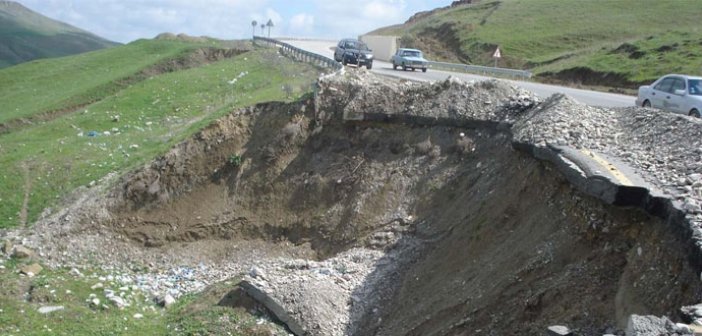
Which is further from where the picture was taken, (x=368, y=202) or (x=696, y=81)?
(x=696, y=81)

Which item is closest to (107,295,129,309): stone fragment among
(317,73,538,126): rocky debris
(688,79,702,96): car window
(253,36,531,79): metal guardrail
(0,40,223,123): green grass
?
(317,73,538,126): rocky debris

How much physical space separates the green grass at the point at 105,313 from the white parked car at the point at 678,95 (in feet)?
41.0

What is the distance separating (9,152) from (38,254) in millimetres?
7550

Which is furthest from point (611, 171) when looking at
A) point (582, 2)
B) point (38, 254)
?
point (582, 2)

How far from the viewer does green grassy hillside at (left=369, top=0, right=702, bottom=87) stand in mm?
39500

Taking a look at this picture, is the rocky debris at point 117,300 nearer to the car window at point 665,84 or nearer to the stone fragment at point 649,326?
the stone fragment at point 649,326

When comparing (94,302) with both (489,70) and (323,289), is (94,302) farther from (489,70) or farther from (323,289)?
(489,70)

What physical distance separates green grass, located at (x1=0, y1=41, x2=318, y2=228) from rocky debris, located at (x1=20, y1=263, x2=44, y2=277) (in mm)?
3005

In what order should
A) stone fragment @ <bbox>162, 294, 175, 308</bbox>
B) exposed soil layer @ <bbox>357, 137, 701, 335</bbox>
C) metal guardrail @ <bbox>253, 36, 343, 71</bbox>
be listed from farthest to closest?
1. metal guardrail @ <bbox>253, 36, 343, 71</bbox>
2. stone fragment @ <bbox>162, 294, 175, 308</bbox>
3. exposed soil layer @ <bbox>357, 137, 701, 335</bbox>

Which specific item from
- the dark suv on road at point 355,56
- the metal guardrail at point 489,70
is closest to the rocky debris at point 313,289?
the dark suv on road at point 355,56

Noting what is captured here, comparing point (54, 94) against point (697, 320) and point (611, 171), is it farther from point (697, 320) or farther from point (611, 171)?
point (697, 320)

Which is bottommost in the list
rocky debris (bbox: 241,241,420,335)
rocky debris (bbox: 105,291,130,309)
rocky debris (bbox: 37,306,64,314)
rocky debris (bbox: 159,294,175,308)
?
rocky debris (bbox: 159,294,175,308)

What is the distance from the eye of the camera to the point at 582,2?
259ft

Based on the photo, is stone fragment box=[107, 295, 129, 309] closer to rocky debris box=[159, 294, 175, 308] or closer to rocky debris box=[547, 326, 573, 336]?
rocky debris box=[159, 294, 175, 308]
